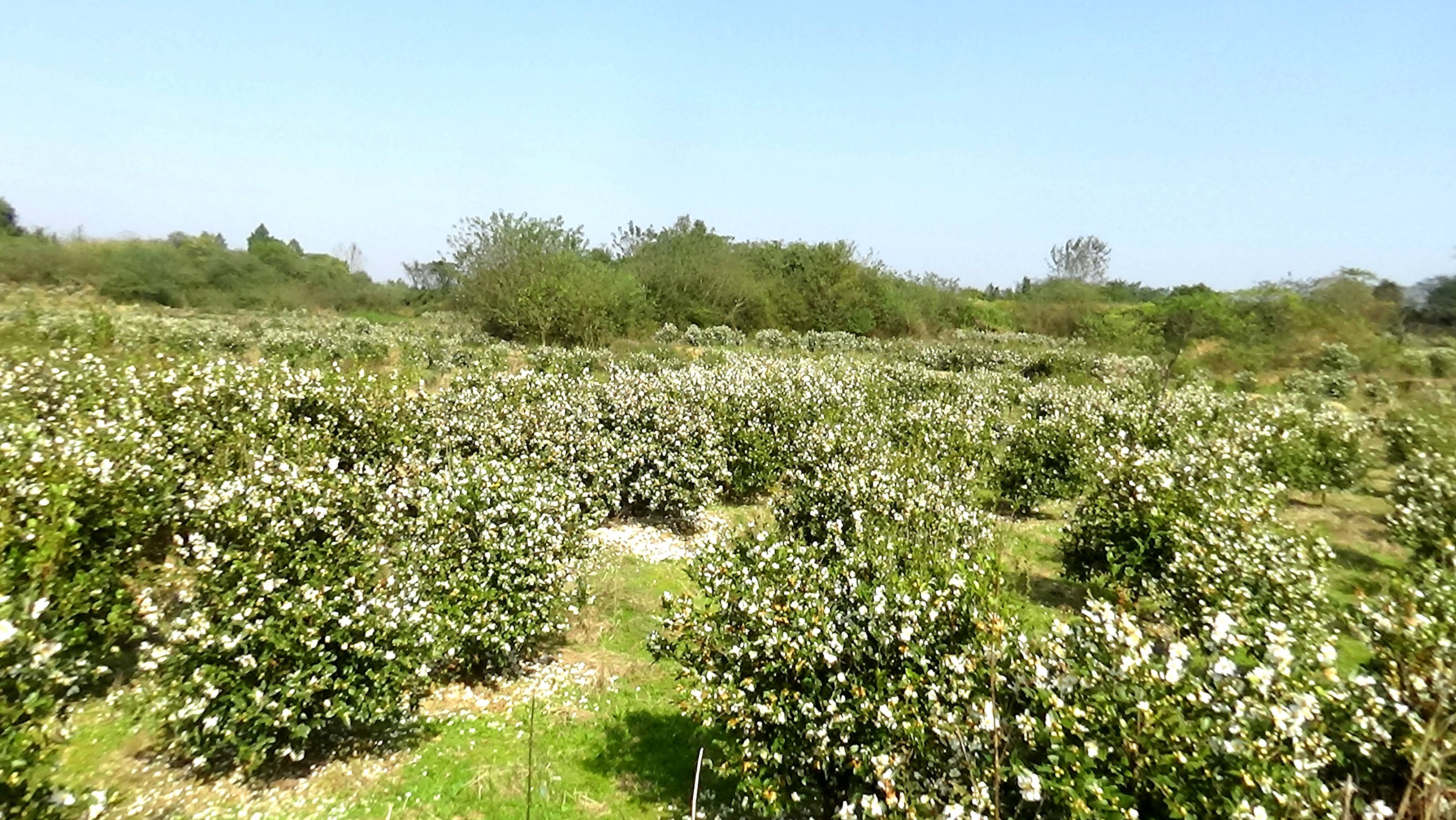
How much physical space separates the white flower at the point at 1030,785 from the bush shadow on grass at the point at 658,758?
107 inches

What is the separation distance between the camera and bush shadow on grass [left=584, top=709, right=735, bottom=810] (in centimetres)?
550

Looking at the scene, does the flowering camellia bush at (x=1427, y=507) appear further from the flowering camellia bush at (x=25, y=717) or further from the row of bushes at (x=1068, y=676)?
the flowering camellia bush at (x=25, y=717)

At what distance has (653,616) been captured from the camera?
8.69 meters

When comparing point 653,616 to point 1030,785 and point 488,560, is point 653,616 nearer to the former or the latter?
point 488,560

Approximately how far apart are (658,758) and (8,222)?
81.8 metres

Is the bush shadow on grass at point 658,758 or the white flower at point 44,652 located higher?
the white flower at point 44,652

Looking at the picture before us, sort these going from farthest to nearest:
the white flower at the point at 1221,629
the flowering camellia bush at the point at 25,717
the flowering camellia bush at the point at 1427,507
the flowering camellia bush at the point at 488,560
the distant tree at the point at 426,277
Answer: the distant tree at the point at 426,277, the flowering camellia bush at the point at 1427,507, the flowering camellia bush at the point at 488,560, the white flower at the point at 1221,629, the flowering camellia bush at the point at 25,717

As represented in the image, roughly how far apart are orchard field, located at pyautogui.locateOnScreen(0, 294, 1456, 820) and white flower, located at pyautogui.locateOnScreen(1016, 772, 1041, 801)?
0.7 inches

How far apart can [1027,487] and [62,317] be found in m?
22.9

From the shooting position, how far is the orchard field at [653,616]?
10.7 ft

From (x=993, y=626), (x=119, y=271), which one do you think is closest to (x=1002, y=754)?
(x=993, y=626)

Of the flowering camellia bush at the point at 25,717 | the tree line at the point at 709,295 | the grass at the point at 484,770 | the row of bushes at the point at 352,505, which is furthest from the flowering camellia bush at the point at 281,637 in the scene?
the tree line at the point at 709,295

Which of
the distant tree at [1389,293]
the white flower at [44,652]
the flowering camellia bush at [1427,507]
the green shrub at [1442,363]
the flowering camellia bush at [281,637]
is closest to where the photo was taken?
the white flower at [44,652]

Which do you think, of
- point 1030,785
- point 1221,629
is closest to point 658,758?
point 1030,785
